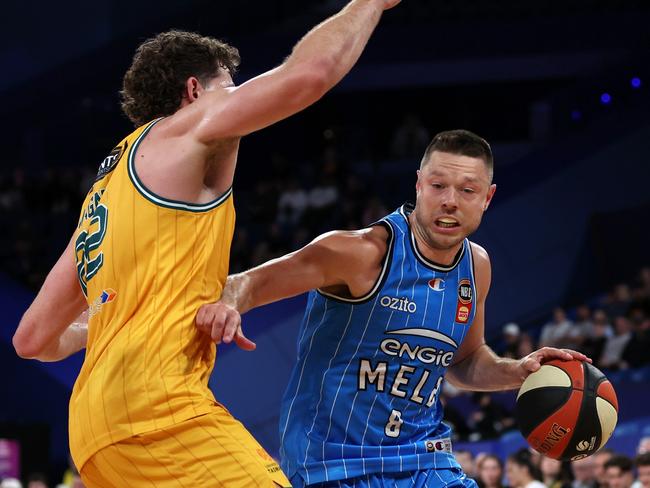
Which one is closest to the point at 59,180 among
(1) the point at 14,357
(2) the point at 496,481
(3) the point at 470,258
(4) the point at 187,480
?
(1) the point at 14,357

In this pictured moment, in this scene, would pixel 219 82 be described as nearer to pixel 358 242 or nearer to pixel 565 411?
pixel 358 242

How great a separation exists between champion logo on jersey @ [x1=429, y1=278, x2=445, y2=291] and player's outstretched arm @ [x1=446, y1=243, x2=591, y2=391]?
273 mm

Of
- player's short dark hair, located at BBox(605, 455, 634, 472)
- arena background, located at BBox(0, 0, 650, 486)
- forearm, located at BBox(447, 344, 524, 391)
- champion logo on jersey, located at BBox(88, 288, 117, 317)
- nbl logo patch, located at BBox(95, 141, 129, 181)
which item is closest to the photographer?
champion logo on jersey, located at BBox(88, 288, 117, 317)

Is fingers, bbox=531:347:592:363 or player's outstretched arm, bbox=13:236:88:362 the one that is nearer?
player's outstretched arm, bbox=13:236:88:362

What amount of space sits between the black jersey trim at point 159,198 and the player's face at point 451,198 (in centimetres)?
141

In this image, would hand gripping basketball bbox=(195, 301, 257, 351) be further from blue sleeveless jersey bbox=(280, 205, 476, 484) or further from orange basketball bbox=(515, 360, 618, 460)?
orange basketball bbox=(515, 360, 618, 460)

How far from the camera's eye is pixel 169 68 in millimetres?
4012

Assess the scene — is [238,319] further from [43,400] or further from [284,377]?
[43,400]

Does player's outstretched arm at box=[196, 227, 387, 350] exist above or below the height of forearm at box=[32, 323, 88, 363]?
above

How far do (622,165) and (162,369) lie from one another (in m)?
16.5

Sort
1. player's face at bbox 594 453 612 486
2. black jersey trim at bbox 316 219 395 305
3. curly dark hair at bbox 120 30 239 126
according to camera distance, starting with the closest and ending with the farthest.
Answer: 1. curly dark hair at bbox 120 30 239 126
2. black jersey trim at bbox 316 219 395 305
3. player's face at bbox 594 453 612 486

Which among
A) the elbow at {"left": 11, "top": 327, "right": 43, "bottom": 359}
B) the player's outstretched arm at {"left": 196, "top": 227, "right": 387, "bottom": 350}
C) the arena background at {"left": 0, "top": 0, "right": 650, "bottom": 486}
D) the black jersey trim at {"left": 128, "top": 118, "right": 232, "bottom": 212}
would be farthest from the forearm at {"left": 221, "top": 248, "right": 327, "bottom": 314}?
the arena background at {"left": 0, "top": 0, "right": 650, "bottom": 486}

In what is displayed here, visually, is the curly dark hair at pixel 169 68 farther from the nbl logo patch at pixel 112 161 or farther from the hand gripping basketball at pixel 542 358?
the hand gripping basketball at pixel 542 358

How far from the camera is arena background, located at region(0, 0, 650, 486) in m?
16.6
